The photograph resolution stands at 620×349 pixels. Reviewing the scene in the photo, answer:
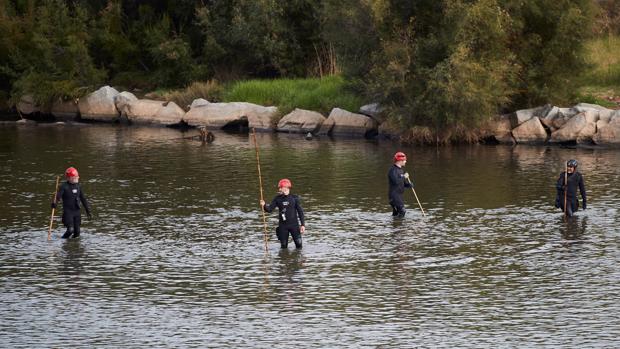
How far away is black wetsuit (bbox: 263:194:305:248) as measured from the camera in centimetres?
2888

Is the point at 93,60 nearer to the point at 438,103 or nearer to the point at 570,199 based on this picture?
the point at 438,103

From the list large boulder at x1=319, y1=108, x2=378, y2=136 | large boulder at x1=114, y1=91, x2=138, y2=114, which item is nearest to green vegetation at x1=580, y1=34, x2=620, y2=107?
large boulder at x1=319, y1=108, x2=378, y2=136

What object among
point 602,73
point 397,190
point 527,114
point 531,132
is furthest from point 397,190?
point 602,73

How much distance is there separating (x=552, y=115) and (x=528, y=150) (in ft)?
11.4

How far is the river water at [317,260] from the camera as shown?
22.2 m

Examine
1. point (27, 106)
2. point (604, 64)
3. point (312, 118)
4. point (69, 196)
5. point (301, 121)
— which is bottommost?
point (69, 196)

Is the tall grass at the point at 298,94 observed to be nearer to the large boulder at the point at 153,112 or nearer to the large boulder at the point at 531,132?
the large boulder at the point at 153,112

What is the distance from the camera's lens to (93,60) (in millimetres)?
73375

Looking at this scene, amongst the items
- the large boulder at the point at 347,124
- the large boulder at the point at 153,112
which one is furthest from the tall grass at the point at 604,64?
the large boulder at the point at 153,112

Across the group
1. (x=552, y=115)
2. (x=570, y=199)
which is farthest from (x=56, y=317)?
(x=552, y=115)

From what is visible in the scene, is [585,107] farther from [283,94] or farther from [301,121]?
[283,94]

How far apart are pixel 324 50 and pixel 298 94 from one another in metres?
6.62

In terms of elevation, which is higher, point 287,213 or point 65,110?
point 65,110

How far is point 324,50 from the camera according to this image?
68.9m
